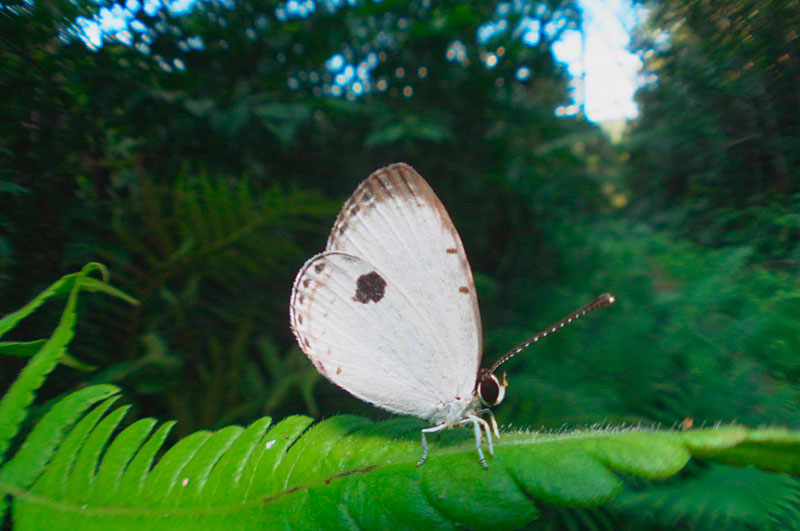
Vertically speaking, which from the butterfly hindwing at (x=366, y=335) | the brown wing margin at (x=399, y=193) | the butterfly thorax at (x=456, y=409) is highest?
the brown wing margin at (x=399, y=193)

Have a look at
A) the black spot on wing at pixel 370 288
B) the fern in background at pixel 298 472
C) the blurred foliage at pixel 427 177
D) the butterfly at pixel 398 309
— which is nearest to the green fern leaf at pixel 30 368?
the fern in background at pixel 298 472

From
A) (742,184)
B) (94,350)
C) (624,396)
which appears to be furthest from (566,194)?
(94,350)

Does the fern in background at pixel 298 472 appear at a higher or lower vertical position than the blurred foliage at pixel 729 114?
lower

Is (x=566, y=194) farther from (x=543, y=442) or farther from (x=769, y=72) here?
(x=543, y=442)

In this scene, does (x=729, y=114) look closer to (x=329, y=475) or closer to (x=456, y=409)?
(x=456, y=409)

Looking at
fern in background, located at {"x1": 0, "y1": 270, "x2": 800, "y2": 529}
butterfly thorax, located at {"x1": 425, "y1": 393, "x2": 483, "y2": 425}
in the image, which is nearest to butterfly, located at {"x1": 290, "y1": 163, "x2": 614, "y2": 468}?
butterfly thorax, located at {"x1": 425, "y1": 393, "x2": 483, "y2": 425}

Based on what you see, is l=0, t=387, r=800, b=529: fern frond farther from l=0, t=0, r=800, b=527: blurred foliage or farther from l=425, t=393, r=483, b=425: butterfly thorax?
l=0, t=0, r=800, b=527: blurred foliage

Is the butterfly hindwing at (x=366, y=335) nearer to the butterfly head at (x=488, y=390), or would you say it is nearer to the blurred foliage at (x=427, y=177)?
the butterfly head at (x=488, y=390)
